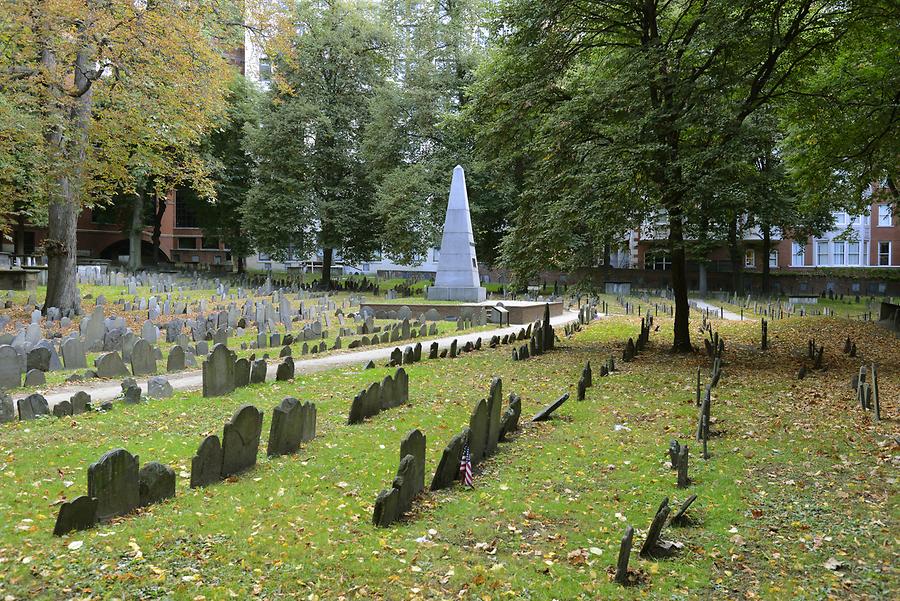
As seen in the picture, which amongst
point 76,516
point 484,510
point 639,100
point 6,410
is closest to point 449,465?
point 484,510

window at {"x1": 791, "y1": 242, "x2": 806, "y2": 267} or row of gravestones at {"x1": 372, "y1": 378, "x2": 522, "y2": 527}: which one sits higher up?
window at {"x1": 791, "y1": 242, "x2": 806, "y2": 267}

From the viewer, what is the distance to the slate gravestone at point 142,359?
10984 mm

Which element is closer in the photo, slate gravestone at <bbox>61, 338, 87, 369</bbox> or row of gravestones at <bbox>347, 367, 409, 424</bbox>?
row of gravestones at <bbox>347, 367, 409, 424</bbox>

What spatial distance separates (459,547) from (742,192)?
10.0 metres

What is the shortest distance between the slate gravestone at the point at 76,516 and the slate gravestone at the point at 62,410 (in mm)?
3505

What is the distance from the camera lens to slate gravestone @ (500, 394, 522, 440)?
7.77 metres

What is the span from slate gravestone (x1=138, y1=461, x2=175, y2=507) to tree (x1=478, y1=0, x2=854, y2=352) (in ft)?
32.8

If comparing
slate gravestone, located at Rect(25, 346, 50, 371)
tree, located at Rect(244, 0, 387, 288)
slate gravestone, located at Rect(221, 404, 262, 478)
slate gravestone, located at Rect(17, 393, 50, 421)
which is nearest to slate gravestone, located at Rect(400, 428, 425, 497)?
slate gravestone, located at Rect(221, 404, 262, 478)

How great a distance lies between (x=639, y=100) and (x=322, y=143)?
28.1 metres

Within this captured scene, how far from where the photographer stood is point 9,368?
9539mm

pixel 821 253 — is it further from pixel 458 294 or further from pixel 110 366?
pixel 110 366

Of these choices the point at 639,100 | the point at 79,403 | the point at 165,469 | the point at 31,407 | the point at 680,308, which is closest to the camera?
the point at 165,469

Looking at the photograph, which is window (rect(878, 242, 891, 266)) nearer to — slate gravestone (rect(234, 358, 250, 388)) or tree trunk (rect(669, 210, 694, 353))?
tree trunk (rect(669, 210, 694, 353))

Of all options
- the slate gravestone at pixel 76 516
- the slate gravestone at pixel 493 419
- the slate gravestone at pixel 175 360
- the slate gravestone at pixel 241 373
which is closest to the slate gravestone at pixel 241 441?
the slate gravestone at pixel 76 516
